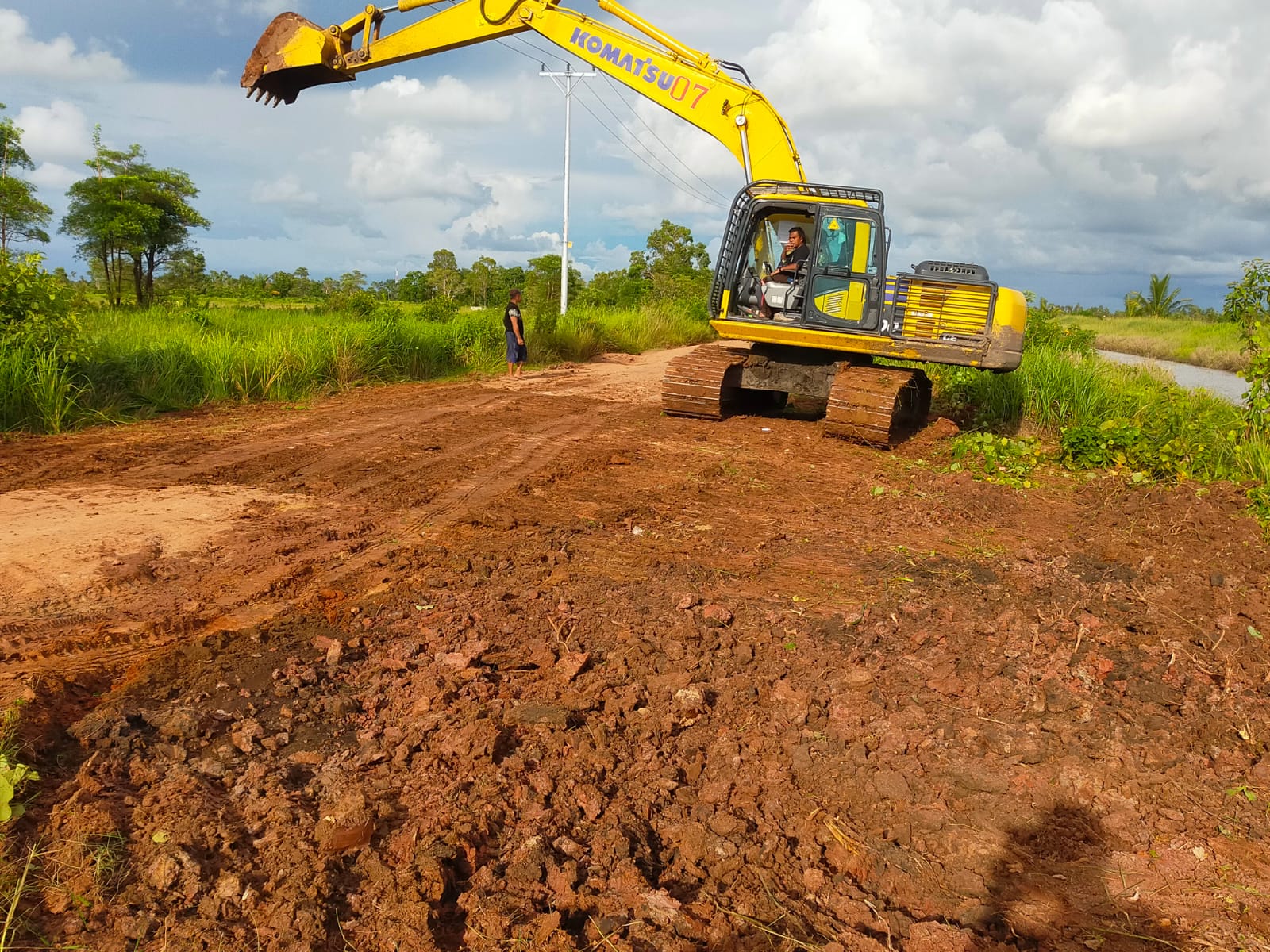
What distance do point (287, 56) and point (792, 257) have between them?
6.81 meters

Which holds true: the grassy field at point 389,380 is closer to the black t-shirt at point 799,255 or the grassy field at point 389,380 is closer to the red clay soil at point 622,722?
the red clay soil at point 622,722

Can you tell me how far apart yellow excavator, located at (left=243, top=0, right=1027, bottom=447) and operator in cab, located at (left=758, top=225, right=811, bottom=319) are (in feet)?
0.06

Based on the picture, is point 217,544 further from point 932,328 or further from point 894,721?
point 932,328

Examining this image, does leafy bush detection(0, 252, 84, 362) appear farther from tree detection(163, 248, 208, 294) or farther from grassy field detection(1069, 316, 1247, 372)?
grassy field detection(1069, 316, 1247, 372)

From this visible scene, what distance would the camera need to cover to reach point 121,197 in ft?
65.2

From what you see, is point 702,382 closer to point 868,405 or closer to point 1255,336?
point 868,405

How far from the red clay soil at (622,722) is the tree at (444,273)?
38.0m

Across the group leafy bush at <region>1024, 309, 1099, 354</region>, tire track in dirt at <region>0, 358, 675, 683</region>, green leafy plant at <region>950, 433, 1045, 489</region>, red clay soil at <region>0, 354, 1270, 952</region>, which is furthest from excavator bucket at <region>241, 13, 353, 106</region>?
leafy bush at <region>1024, 309, 1099, 354</region>

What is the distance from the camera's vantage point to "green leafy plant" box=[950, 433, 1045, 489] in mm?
7844

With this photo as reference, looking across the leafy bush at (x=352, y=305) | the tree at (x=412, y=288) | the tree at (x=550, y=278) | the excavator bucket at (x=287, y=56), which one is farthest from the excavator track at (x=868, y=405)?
the tree at (x=412, y=288)

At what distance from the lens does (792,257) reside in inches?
367

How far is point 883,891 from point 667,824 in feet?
2.24

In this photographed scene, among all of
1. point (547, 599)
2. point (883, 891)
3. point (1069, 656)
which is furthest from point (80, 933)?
point (1069, 656)

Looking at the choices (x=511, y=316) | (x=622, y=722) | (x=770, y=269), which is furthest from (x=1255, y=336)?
(x=511, y=316)
